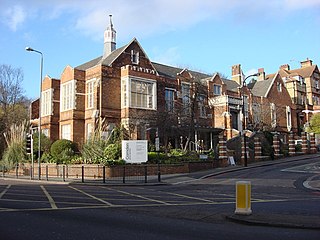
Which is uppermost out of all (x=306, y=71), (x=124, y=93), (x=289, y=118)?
(x=306, y=71)

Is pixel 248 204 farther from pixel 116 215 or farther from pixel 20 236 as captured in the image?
pixel 20 236

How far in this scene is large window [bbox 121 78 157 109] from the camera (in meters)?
34.9

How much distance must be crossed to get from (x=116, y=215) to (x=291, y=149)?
33465mm

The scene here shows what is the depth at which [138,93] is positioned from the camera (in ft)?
117

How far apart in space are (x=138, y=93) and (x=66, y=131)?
27.1ft

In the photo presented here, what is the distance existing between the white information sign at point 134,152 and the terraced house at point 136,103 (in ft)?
14.2

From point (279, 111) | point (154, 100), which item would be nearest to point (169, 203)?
point (154, 100)

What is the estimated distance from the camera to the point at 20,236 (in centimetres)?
714

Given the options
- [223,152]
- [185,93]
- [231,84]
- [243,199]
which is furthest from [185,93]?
[243,199]

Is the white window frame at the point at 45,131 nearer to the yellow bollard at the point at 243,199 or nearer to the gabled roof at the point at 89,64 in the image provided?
the gabled roof at the point at 89,64

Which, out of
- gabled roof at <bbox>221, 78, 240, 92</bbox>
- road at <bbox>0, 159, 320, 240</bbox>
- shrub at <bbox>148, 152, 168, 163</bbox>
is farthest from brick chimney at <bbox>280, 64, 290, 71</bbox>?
road at <bbox>0, 159, 320, 240</bbox>

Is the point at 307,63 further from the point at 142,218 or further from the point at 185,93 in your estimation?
the point at 142,218

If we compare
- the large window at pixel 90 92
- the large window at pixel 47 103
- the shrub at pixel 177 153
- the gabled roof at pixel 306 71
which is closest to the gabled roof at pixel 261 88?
the gabled roof at pixel 306 71

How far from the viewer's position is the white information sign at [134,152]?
26.3 m
